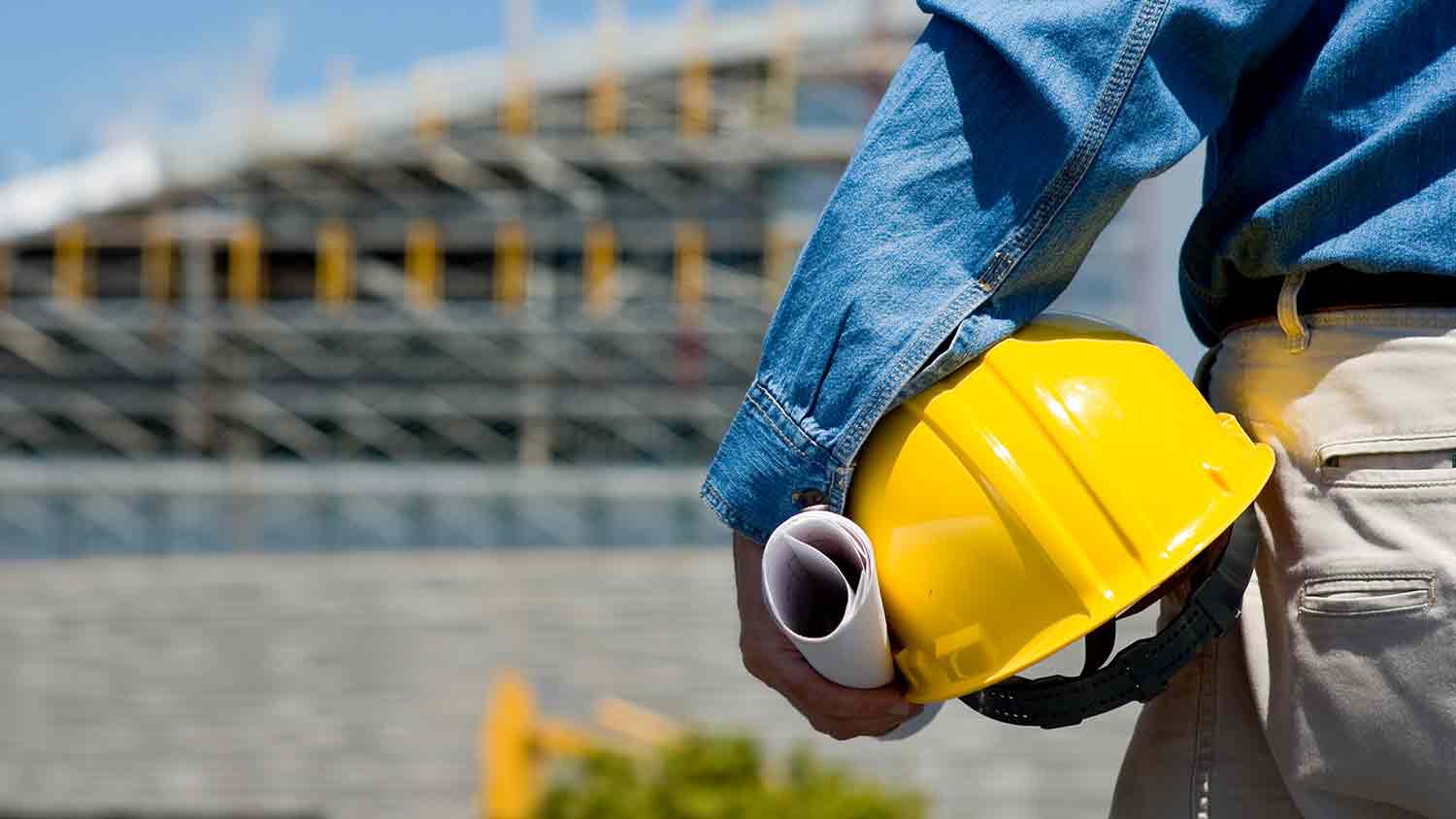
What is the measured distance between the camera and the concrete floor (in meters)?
9.56

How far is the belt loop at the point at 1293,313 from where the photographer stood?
1073 mm

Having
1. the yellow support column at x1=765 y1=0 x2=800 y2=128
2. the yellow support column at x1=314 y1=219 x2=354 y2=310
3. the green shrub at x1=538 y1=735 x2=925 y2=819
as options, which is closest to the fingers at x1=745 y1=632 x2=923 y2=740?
the green shrub at x1=538 y1=735 x2=925 y2=819

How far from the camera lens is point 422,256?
14.9 m

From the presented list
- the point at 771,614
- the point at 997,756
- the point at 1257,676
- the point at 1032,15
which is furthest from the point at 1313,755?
the point at 997,756

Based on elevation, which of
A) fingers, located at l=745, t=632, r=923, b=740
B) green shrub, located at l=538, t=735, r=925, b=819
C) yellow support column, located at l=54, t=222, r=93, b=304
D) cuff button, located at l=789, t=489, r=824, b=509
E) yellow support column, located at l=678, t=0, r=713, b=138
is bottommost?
yellow support column, located at l=54, t=222, r=93, b=304

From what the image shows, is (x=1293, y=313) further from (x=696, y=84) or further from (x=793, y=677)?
(x=696, y=84)

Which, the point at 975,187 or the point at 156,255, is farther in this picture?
the point at 156,255

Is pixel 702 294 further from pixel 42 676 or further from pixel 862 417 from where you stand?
pixel 862 417

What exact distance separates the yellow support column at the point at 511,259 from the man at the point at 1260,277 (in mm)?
13639

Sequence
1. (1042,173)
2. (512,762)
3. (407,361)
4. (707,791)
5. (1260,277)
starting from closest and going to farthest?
(1042,173) < (1260,277) < (707,791) < (512,762) < (407,361)

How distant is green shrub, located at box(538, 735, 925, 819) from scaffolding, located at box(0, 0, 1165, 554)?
7233mm

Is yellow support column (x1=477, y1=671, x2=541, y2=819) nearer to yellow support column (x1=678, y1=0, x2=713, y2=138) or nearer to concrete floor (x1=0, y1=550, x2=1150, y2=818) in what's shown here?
concrete floor (x1=0, y1=550, x2=1150, y2=818)

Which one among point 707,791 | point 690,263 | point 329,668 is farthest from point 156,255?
point 707,791

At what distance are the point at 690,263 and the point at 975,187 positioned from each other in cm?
1384
